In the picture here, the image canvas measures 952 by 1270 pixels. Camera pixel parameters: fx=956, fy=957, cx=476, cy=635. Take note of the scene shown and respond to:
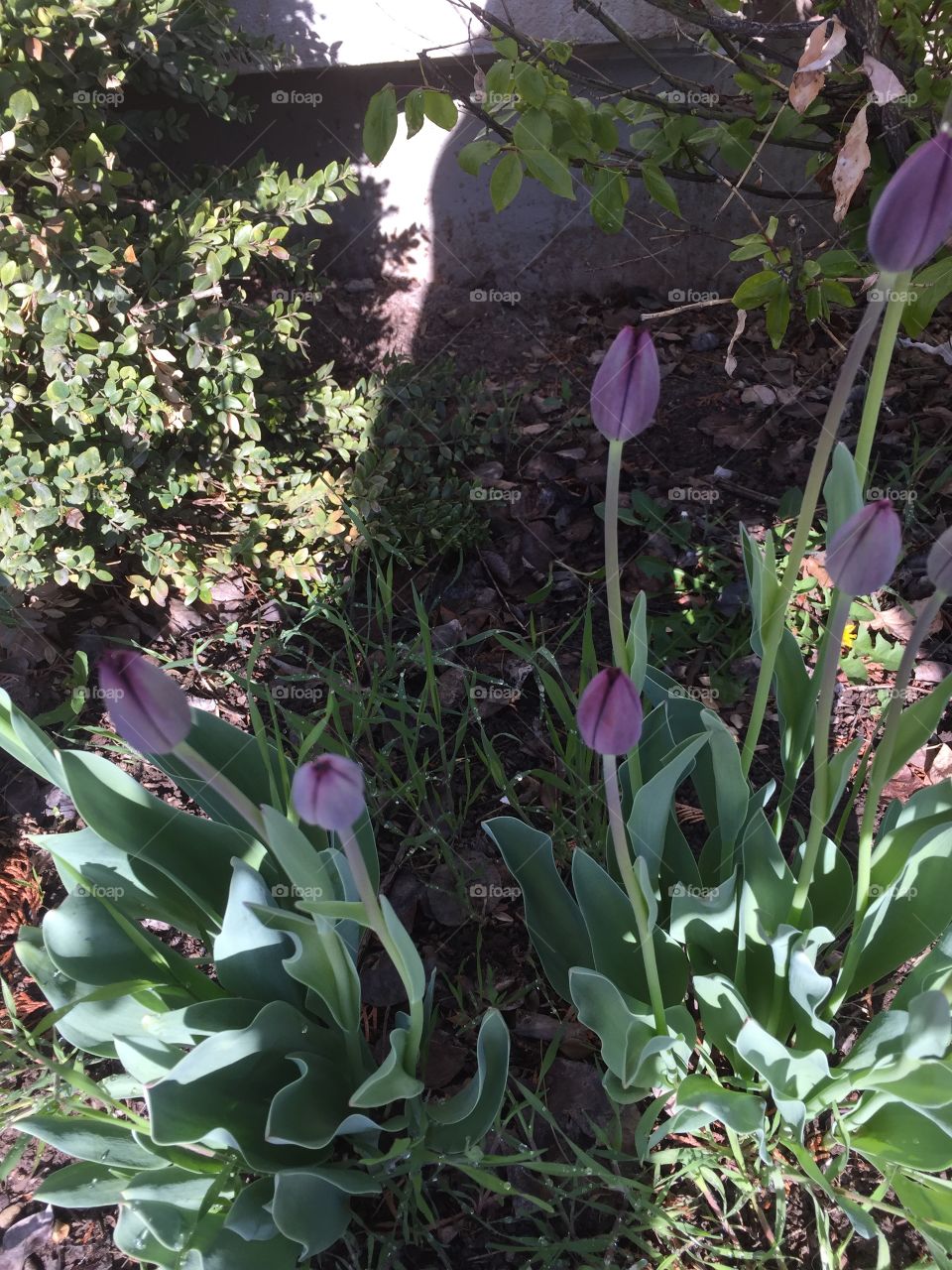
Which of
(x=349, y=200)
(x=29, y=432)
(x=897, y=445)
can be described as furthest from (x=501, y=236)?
(x=29, y=432)

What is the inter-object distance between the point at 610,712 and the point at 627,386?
29 centimetres

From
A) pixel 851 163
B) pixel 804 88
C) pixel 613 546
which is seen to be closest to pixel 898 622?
pixel 851 163

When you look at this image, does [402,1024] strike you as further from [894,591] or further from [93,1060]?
[894,591]

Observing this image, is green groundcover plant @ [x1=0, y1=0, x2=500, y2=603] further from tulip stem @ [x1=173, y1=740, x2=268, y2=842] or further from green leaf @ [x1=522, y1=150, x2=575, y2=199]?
tulip stem @ [x1=173, y1=740, x2=268, y2=842]

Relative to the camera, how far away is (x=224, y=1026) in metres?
1.07

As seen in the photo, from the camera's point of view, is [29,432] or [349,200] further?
[349,200]

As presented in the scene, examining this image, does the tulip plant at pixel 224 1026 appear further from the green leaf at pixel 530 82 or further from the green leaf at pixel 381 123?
the green leaf at pixel 530 82

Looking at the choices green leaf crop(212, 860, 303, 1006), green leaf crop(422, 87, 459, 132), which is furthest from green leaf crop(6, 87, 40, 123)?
green leaf crop(212, 860, 303, 1006)

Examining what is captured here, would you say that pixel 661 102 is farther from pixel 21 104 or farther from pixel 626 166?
pixel 21 104

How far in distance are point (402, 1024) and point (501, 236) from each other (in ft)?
8.80

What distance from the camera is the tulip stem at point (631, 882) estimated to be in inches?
36.4

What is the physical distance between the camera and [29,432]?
1851 mm

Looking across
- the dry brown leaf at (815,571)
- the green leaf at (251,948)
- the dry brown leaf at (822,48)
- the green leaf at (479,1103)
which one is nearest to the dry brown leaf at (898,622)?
the dry brown leaf at (815,571)

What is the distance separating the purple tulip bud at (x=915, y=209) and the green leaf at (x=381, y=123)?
114cm
